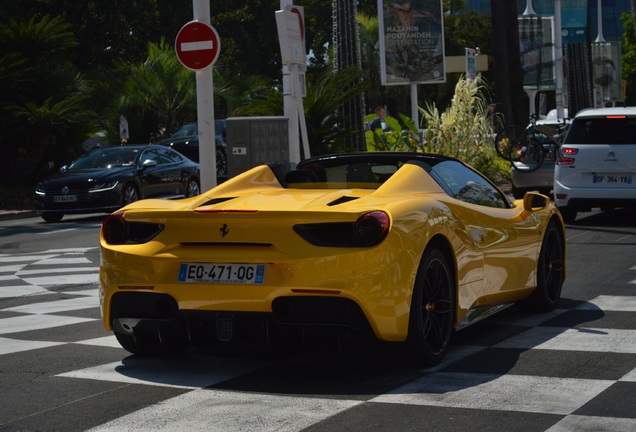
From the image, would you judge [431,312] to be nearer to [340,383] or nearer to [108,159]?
[340,383]

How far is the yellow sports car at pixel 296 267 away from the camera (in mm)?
6863

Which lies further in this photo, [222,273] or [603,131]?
[603,131]

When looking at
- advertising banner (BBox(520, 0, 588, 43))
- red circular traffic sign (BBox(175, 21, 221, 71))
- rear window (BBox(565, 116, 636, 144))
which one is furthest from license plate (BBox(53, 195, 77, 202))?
advertising banner (BBox(520, 0, 588, 43))

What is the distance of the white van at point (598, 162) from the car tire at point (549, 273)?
26.9ft

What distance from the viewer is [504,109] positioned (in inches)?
1433

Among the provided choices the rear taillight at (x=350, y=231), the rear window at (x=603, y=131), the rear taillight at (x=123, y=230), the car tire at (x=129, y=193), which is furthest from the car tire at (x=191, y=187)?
the rear taillight at (x=350, y=231)

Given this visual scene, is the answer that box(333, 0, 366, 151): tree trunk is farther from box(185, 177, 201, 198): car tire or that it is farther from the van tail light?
the van tail light

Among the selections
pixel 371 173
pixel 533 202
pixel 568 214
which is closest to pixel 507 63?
pixel 568 214

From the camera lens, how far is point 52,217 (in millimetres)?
24062

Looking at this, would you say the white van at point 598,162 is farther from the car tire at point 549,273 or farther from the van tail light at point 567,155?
the car tire at point 549,273

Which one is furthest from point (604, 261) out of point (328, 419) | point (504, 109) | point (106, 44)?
point (106, 44)

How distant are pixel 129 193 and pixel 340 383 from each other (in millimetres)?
17312

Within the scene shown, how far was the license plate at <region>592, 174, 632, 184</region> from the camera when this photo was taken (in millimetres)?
17938

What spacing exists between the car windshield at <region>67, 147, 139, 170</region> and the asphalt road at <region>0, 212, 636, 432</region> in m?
14.4
